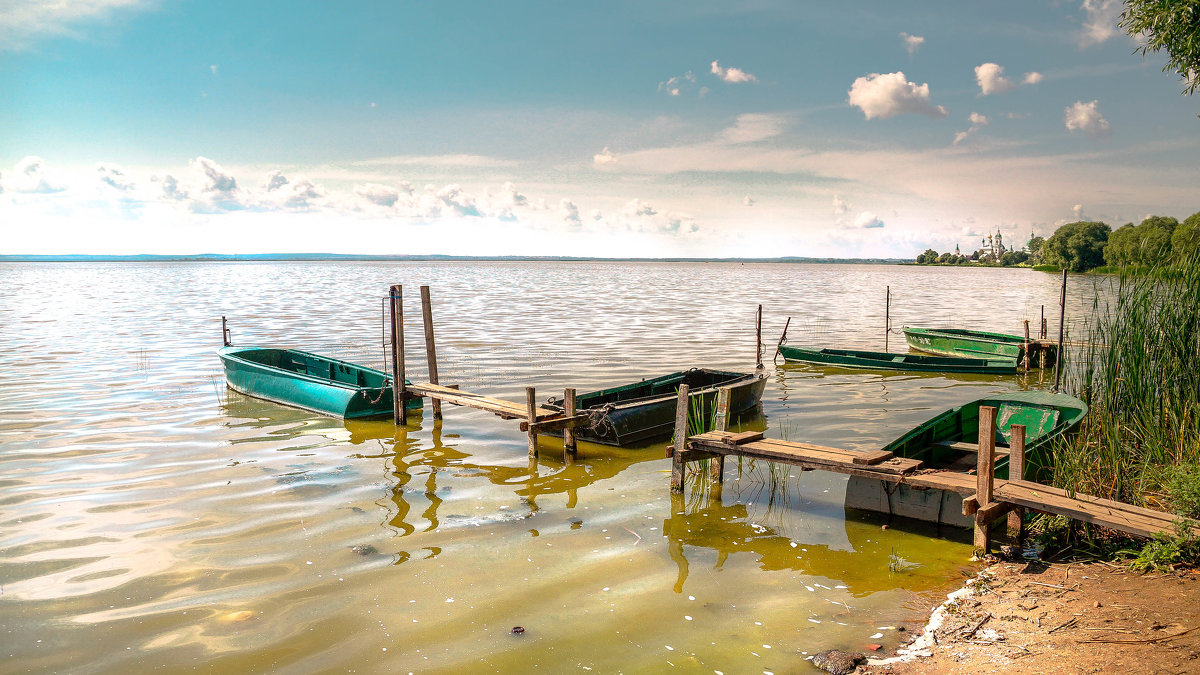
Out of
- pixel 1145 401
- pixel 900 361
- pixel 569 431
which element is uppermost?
pixel 1145 401

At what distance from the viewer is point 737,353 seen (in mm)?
25922

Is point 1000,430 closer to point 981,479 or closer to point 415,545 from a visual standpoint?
point 981,479

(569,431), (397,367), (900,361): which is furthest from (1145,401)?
(900,361)

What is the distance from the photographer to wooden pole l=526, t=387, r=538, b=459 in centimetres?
1236

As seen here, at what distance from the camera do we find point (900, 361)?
74.8 feet

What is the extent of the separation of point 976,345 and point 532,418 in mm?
19853

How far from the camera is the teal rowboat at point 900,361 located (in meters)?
22.4

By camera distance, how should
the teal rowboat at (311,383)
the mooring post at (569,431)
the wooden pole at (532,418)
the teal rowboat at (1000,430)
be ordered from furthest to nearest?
the teal rowboat at (311,383) → the mooring post at (569,431) → the wooden pole at (532,418) → the teal rowboat at (1000,430)

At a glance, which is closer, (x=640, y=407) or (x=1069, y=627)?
(x=1069, y=627)

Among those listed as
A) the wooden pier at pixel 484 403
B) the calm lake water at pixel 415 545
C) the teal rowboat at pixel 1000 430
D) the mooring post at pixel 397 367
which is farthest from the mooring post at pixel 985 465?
the mooring post at pixel 397 367

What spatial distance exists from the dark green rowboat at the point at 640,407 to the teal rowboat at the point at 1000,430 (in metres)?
3.37

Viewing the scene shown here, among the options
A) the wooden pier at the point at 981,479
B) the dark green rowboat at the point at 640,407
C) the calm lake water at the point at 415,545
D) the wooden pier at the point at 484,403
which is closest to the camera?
the calm lake water at the point at 415,545

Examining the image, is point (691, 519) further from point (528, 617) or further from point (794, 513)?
point (528, 617)

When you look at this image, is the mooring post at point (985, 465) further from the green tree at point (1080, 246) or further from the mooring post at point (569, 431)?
the green tree at point (1080, 246)
